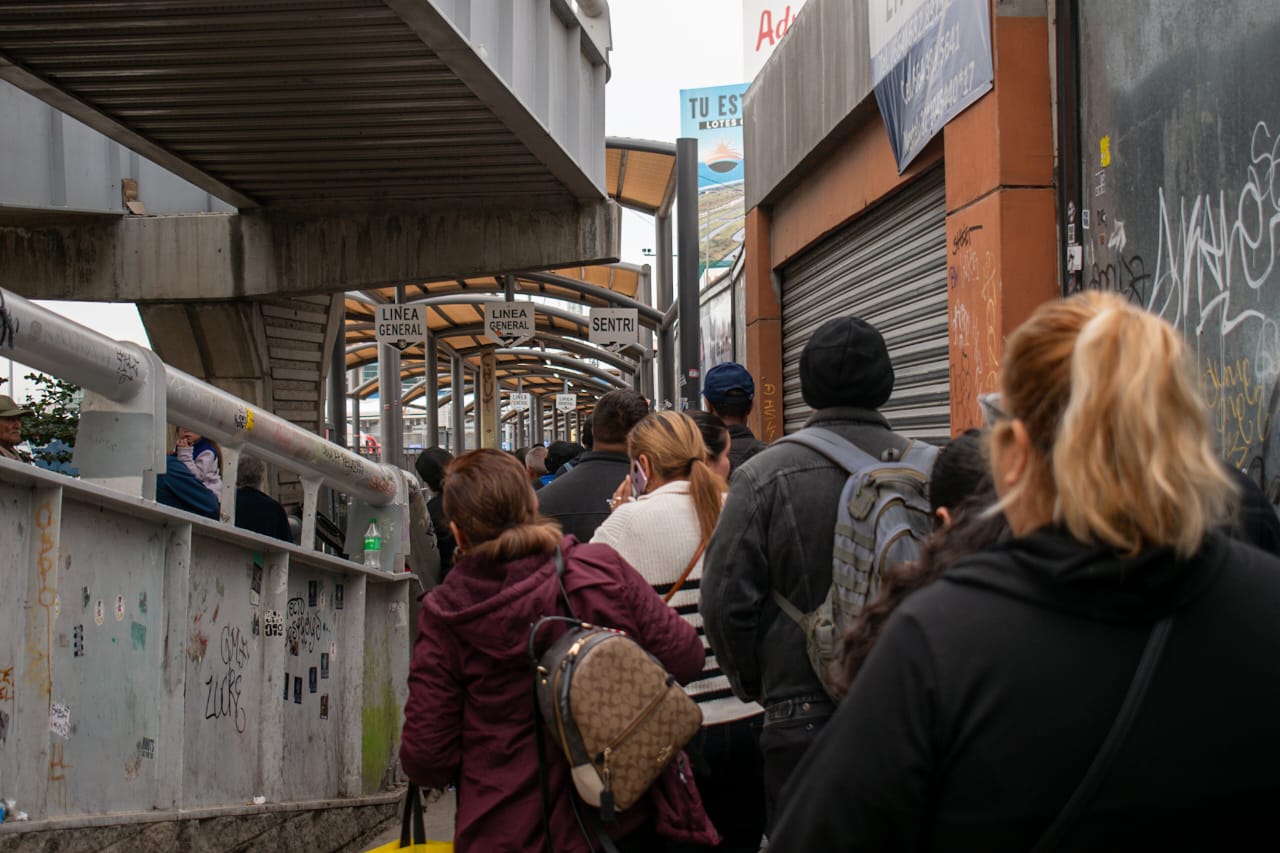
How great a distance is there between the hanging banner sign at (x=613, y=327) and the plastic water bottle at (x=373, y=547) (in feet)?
53.4

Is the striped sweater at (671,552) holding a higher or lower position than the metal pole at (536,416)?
lower

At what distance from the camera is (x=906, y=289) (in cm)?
805

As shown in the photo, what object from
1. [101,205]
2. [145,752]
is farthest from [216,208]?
[145,752]

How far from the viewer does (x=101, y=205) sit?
1484 centimetres

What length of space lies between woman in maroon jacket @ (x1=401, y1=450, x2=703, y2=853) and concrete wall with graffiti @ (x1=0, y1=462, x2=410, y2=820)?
1180 mm

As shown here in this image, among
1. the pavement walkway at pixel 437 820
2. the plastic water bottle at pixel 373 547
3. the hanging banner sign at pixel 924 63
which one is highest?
A: the hanging banner sign at pixel 924 63

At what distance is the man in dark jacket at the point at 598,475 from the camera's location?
17.4 feet

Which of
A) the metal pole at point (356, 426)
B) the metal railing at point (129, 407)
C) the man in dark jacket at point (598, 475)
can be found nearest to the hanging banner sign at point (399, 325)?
the metal pole at point (356, 426)

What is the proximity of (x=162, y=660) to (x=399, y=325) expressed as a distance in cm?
1782

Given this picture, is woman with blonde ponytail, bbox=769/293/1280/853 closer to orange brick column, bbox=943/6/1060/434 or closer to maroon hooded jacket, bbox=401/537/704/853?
maroon hooded jacket, bbox=401/537/704/853

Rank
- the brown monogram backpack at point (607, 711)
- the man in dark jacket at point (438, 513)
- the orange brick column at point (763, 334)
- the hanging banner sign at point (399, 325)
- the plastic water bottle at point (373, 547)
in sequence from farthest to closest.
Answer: the hanging banner sign at point (399, 325) → the orange brick column at point (763, 334) → the man in dark jacket at point (438, 513) → the plastic water bottle at point (373, 547) → the brown monogram backpack at point (607, 711)

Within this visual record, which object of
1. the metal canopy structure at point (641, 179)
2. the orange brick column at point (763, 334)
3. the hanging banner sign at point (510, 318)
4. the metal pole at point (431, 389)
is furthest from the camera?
the metal pole at point (431, 389)

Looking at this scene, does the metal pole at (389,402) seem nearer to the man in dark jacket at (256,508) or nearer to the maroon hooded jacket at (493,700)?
the man in dark jacket at (256,508)

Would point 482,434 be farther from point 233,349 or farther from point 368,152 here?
point 368,152
